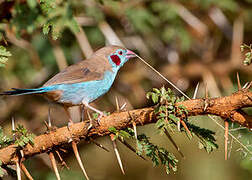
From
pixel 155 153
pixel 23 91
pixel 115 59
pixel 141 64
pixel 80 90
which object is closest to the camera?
pixel 155 153

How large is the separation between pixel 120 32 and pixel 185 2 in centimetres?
110

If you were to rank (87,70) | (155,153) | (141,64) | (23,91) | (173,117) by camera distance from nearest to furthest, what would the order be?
(173,117) < (155,153) < (23,91) < (87,70) < (141,64)

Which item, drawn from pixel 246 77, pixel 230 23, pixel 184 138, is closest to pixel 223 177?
pixel 184 138

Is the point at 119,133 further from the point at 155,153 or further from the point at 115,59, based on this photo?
the point at 115,59

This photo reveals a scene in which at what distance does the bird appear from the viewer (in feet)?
12.6

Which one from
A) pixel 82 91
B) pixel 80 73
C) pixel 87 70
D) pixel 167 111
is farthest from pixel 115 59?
pixel 167 111

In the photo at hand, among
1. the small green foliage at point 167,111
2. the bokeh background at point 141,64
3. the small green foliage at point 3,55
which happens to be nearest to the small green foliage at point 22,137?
the small green foliage at point 3,55

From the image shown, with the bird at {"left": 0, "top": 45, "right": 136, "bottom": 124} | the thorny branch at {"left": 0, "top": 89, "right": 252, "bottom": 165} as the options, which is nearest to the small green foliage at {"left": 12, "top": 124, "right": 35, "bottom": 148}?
the thorny branch at {"left": 0, "top": 89, "right": 252, "bottom": 165}

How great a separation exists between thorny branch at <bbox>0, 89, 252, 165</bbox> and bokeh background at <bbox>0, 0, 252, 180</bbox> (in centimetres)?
223

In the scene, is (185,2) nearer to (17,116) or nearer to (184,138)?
(184,138)

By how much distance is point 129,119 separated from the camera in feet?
7.50

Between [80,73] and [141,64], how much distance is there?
190 cm

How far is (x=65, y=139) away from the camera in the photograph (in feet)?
8.15

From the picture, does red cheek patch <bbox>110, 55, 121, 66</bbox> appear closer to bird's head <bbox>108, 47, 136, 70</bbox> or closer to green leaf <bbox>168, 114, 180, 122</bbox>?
bird's head <bbox>108, 47, 136, 70</bbox>
